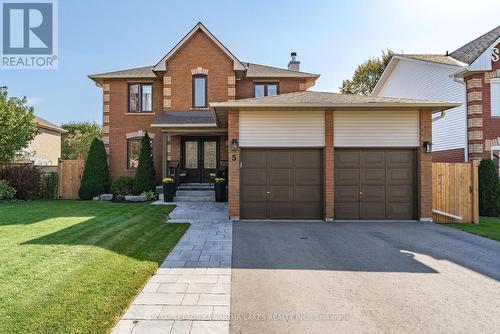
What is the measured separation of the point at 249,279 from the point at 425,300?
2.54 metres

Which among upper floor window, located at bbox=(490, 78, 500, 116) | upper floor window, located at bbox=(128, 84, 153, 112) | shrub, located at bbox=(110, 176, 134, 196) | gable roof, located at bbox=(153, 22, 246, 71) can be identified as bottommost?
shrub, located at bbox=(110, 176, 134, 196)

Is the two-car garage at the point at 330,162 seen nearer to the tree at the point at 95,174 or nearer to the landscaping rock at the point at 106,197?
the landscaping rock at the point at 106,197

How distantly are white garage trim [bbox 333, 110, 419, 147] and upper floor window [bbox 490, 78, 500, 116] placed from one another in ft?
18.1

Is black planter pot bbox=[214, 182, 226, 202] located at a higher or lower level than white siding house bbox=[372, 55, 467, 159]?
lower

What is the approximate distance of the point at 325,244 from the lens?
24.0ft

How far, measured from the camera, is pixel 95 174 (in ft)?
52.1

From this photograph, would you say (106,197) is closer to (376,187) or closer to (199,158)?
(199,158)

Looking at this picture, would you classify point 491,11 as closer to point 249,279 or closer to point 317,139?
point 317,139

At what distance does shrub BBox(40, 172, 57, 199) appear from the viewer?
16.1 metres

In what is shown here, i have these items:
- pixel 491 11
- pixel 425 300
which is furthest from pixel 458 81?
pixel 425 300

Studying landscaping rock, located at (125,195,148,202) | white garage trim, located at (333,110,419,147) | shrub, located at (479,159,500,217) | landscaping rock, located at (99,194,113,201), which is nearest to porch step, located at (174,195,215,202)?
landscaping rock, located at (125,195,148,202)

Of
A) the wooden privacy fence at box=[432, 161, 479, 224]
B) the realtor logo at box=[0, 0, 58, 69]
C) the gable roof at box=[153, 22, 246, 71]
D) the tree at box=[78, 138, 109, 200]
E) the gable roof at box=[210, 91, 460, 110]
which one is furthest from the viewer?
the gable roof at box=[153, 22, 246, 71]

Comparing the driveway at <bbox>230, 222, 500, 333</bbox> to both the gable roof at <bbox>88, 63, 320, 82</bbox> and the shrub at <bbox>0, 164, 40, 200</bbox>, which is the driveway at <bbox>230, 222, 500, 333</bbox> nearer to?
the gable roof at <bbox>88, 63, 320, 82</bbox>

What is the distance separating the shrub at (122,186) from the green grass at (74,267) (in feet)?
20.6
